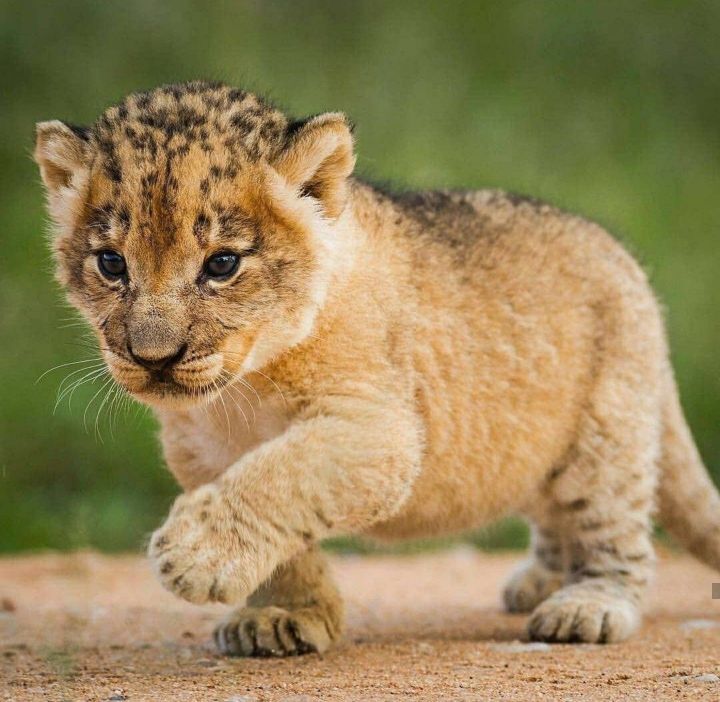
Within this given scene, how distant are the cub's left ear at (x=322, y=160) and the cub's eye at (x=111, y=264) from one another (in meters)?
0.71

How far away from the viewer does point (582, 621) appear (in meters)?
6.17

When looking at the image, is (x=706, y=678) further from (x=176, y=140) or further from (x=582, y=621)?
(x=176, y=140)

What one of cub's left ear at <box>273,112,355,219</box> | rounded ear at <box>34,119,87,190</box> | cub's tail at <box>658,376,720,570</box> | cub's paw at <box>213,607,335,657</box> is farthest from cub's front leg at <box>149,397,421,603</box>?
cub's tail at <box>658,376,720,570</box>

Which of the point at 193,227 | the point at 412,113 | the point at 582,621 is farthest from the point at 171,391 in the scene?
the point at 412,113

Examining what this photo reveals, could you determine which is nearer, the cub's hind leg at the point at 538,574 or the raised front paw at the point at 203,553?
the raised front paw at the point at 203,553

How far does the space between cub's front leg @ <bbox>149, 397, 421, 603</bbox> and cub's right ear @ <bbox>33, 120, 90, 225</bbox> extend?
1246 millimetres

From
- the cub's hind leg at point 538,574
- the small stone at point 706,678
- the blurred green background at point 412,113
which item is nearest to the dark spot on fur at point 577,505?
the cub's hind leg at point 538,574

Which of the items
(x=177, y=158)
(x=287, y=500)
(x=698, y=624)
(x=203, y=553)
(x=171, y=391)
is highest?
(x=177, y=158)

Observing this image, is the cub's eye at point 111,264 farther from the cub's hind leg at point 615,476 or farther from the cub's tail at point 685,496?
the cub's tail at point 685,496

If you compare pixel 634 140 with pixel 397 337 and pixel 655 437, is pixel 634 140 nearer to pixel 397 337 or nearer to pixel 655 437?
pixel 655 437

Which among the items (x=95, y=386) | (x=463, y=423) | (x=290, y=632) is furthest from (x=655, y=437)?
(x=95, y=386)

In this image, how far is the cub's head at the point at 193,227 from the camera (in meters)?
4.94

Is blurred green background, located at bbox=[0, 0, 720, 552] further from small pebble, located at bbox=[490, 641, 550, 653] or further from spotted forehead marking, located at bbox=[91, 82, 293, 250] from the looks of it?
spotted forehead marking, located at bbox=[91, 82, 293, 250]

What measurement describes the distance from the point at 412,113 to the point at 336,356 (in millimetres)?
8274
